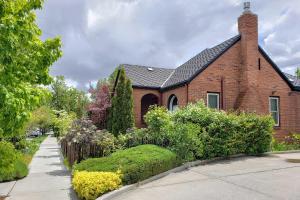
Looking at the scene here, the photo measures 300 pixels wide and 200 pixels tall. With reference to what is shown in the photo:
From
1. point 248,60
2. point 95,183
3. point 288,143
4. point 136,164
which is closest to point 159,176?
point 136,164

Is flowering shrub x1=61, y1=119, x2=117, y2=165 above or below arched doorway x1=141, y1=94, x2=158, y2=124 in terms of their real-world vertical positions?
below

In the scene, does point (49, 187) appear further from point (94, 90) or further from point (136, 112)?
point (94, 90)

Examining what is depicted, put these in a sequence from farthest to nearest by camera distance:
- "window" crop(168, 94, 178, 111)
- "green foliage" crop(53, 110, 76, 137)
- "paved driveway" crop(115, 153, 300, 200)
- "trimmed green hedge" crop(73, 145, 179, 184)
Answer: "window" crop(168, 94, 178, 111), "green foliage" crop(53, 110, 76, 137), "trimmed green hedge" crop(73, 145, 179, 184), "paved driveway" crop(115, 153, 300, 200)

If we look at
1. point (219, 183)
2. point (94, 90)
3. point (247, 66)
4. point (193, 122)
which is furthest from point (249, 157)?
point (94, 90)

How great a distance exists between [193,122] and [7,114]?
8.48 m

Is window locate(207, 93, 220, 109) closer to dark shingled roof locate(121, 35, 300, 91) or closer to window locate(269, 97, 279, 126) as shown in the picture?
dark shingled roof locate(121, 35, 300, 91)

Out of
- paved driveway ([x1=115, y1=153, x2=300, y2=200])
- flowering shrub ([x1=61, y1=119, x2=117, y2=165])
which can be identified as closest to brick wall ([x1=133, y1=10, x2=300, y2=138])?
paved driveway ([x1=115, y1=153, x2=300, y2=200])

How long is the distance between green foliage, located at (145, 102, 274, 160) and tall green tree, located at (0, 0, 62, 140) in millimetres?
5992

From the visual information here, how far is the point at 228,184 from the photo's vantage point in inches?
316

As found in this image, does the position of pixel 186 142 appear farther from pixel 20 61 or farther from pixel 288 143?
pixel 288 143

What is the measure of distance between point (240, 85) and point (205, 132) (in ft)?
23.6

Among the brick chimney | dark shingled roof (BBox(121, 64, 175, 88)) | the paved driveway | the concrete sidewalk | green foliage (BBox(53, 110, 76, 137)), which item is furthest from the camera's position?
dark shingled roof (BBox(121, 64, 175, 88))

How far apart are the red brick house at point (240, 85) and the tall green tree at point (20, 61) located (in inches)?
438

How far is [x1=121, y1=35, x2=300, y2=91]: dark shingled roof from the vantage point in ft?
57.3
